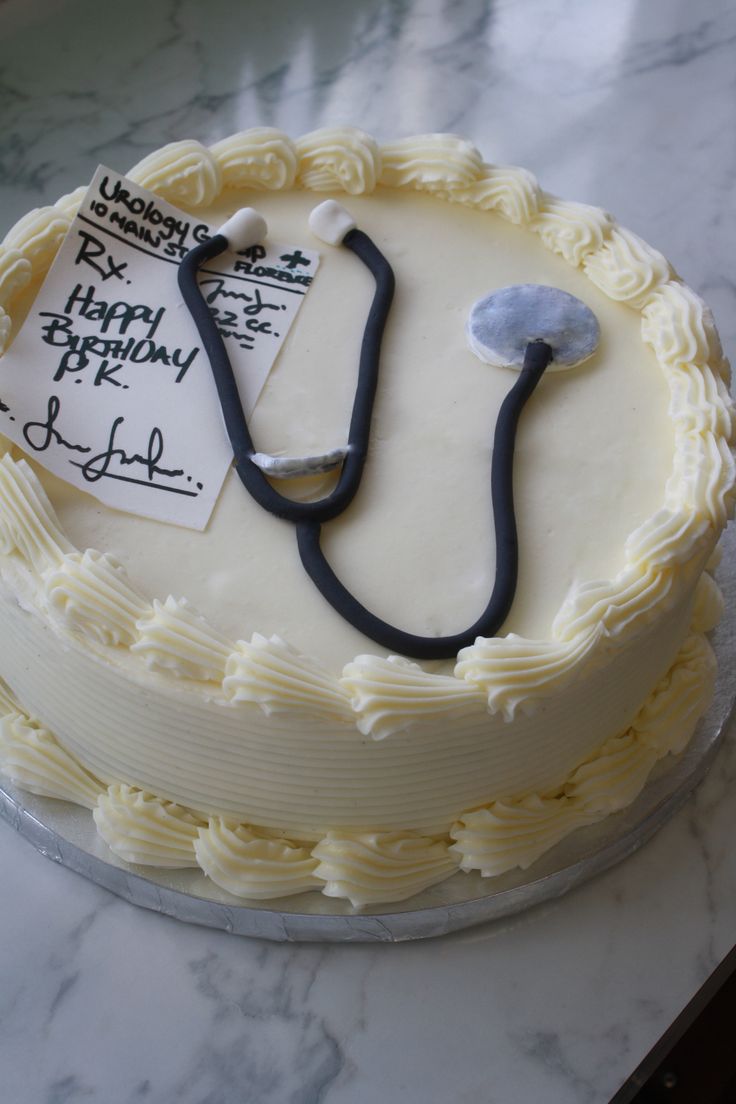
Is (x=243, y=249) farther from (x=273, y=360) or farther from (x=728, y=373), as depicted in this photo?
(x=728, y=373)

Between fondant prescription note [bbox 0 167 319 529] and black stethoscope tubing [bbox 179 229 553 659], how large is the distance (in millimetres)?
32

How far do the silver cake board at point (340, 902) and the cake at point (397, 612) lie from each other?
0.10 ft

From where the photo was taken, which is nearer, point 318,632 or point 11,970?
point 318,632

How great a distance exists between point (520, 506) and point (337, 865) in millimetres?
610

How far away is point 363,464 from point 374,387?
17 centimetres

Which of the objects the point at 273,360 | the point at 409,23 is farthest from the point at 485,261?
the point at 409,23

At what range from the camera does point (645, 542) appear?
196cm

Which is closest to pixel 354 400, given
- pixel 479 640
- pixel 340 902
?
pixel 479 640

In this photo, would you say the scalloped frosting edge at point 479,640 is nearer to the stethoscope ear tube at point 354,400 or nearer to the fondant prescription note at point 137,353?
the fondant prescription note at point 137,353

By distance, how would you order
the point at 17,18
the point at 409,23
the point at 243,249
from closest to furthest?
the point at 243,249, the point at 17,18, the point at 409,23

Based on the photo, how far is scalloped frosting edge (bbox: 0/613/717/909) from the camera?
Answer: 201 centimetres
